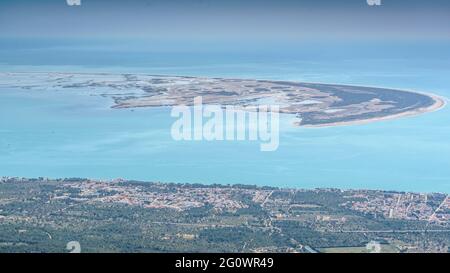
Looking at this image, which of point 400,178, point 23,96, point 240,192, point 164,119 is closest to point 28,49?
point 23,96

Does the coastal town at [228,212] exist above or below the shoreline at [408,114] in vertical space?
below

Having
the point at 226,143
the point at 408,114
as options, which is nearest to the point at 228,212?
the point at 226,143

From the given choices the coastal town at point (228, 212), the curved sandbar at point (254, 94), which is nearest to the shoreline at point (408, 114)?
the curved sandbar at point (254, 94)

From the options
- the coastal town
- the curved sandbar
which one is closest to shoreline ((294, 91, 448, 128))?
the curved sandbar

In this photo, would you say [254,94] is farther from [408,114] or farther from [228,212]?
[408,114]

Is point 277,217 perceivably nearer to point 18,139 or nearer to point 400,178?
point 400,178

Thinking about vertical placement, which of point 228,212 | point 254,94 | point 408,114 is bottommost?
point 228,212

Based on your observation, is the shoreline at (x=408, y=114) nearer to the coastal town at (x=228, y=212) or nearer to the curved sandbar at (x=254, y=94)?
the curved sandbar at (x=254, y=94)
